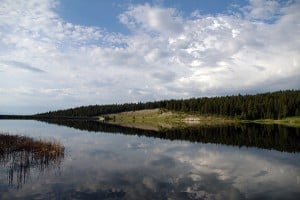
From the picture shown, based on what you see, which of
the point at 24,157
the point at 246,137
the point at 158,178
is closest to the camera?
the point at 158,178

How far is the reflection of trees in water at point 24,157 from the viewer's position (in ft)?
112

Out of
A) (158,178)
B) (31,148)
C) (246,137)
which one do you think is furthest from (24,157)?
(246,137)

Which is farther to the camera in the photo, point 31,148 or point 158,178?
point 31,148

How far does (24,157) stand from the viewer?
41.8m

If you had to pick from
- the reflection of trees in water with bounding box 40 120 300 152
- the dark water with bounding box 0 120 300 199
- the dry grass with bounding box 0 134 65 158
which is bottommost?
the dark water with bounding box 0 120 300 199

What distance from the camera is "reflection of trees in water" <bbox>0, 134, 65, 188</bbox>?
34.1 meters

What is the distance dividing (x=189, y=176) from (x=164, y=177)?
305cm

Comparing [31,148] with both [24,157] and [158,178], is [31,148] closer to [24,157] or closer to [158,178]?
[24,157]

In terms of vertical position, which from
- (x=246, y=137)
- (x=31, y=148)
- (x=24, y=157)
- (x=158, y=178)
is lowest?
(x=158, y=178)

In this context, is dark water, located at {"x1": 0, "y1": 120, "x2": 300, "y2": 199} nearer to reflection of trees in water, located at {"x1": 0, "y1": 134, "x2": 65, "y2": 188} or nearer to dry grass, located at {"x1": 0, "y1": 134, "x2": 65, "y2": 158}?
reflection of trees in water, located at {"x1": 0, "y1": 134, "x2": 65, "y2": 188}

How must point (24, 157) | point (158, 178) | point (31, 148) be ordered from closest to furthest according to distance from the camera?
point (158, 178) < point (24, 157) < point (31, 148)

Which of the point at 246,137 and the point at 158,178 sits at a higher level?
the point at 246,137

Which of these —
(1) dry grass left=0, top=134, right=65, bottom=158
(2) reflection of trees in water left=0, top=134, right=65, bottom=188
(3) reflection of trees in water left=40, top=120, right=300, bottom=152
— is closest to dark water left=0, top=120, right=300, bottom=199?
(2) reflection of trees in water left=0, top=134, right=65, bottom=188

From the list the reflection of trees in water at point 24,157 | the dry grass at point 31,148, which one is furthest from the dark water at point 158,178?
the dry grass at point 31,148
